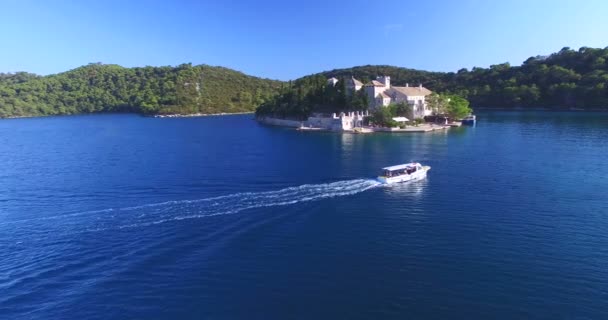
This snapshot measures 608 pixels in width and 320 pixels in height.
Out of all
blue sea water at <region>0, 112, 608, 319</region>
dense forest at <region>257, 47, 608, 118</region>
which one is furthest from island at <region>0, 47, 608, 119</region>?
blue sea water at <region>0, 112, 608, 319</region>

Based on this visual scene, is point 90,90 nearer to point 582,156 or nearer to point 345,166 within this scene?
point 345,166

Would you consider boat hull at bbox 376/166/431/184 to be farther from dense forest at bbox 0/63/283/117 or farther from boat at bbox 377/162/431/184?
dense forest at bbox 0/63/283/117

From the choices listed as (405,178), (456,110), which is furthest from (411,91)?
(405,178)

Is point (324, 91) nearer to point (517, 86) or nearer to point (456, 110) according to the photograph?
point (456, 110)

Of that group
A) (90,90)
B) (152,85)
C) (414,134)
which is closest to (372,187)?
(414,134)

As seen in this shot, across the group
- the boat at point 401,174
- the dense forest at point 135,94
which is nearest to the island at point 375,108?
the boat at point 401,174

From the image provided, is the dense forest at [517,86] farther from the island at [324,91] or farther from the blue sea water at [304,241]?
the blue sea water at [304,241]
